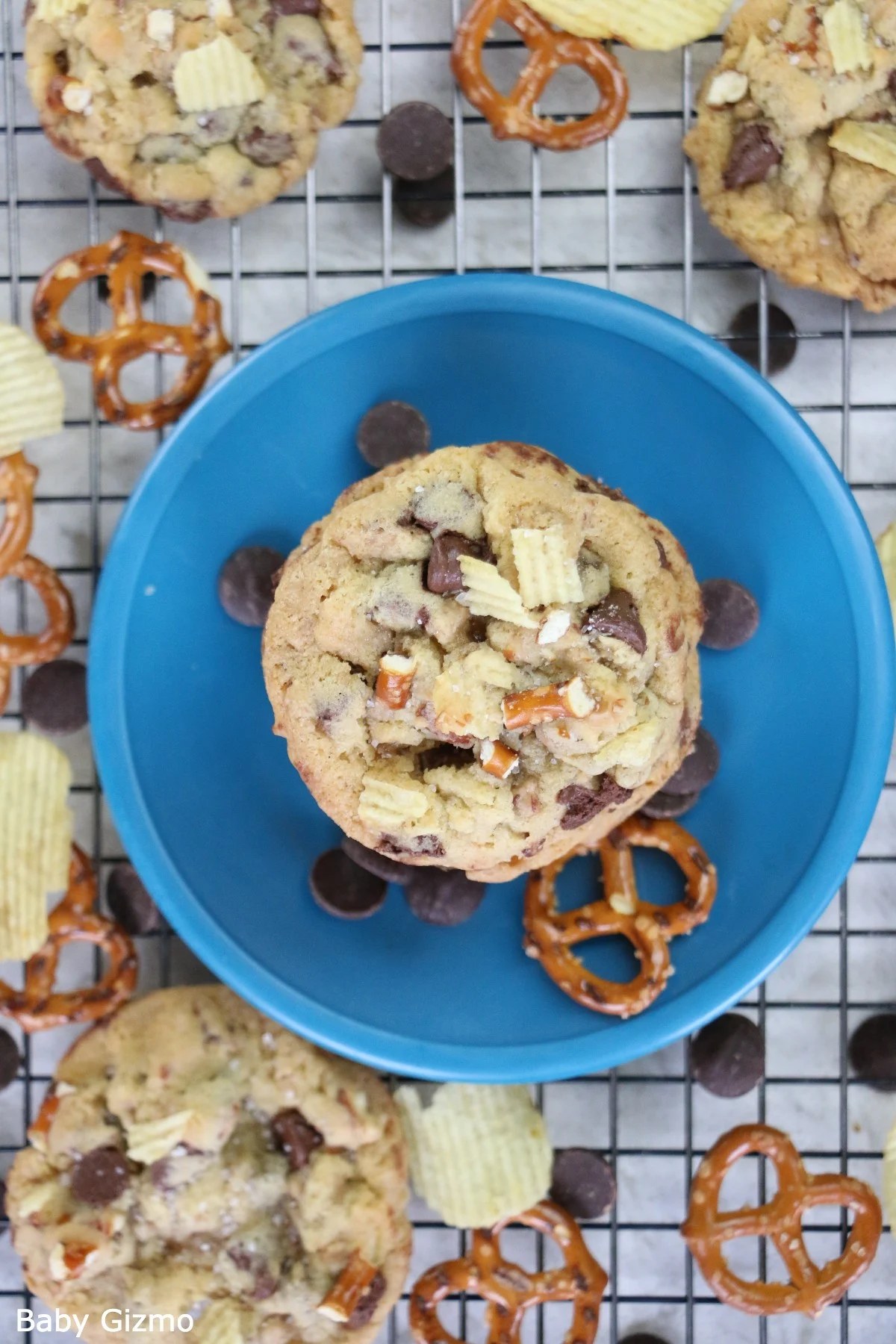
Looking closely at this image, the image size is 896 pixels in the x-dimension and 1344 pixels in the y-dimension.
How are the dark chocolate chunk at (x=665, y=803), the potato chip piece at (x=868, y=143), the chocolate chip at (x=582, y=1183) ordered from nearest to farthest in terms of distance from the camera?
1. the potato chip piece at (x=868, y=143)
2. the dark chocolate chunk at (x=665, y=803)
3. the chocolate chip at (x=582, y=1183)

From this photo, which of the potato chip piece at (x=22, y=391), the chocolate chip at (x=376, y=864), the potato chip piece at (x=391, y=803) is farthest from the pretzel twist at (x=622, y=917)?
the potato chip piece at (x=22, y=391)

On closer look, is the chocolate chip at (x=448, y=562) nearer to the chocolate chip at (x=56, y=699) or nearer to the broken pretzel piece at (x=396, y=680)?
the broken pretzel piece at (x=396, y=680)

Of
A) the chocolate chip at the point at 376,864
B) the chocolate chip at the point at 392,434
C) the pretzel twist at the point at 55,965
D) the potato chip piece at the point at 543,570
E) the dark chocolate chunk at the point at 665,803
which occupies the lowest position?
the pretzel twist at the point at 55,965

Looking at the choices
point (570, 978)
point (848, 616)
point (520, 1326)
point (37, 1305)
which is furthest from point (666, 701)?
point (37, 1305)

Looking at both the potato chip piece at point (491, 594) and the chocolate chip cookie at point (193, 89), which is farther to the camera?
the chocolate chip cookie at point (193, 89)

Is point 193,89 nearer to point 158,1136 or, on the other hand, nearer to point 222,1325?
point 158,1136

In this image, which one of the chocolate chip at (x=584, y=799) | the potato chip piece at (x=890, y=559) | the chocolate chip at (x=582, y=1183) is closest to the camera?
the chocolate chip at (x=584, y=799)

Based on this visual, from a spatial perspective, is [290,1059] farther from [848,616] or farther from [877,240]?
[877,240]
